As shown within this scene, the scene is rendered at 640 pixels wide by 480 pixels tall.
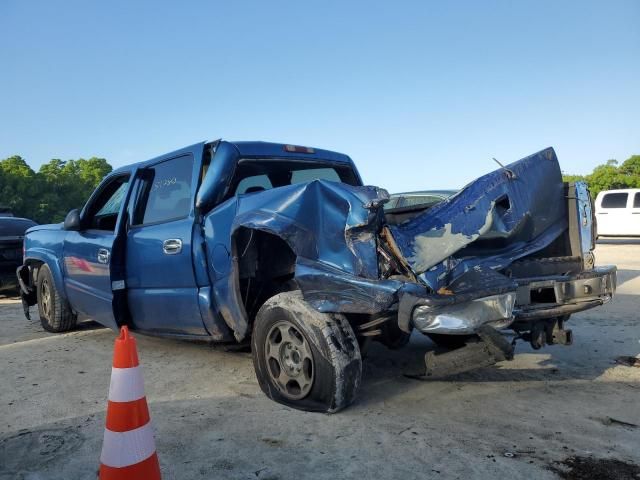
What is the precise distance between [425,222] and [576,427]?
4.85ft

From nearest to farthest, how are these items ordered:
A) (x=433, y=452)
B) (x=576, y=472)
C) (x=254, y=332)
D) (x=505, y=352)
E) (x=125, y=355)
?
(x=125, y=355) → (x=576, y=472) → (x=433, y=452) → (x=505, y=352) → (x=254, y=332)

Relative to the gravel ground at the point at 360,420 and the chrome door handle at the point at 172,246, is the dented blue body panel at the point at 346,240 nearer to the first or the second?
the chrome door handle at the point at 172,246

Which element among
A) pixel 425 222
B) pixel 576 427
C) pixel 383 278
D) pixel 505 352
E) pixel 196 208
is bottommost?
pixel 576 427

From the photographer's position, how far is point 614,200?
19.1 metres

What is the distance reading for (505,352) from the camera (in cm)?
294

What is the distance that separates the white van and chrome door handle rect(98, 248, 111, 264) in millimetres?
18756

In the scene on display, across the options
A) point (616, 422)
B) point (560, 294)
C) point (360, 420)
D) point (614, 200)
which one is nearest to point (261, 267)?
point (360, 420)

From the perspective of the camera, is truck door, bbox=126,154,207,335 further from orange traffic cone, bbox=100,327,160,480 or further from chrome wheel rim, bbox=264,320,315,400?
orange traffic cone, bbox=100,327,160,480

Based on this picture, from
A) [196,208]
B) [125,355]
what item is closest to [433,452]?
[125,355]

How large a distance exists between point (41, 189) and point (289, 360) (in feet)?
133

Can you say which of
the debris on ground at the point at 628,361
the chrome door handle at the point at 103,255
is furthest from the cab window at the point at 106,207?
the debris on ground at the point at 628,361

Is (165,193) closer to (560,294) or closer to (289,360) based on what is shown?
(289,360)

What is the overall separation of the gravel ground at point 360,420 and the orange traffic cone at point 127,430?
1.58 ft

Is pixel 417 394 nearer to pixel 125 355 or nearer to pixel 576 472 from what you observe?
pixel 576 472
